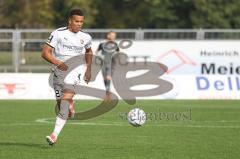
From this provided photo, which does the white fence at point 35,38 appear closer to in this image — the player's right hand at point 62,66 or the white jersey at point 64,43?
the white jersey at point 64,43

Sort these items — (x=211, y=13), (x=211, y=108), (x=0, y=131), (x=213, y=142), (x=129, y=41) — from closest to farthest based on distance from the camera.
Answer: (x=213, y=142) < (x=0, y=131) < (x=211, y=108) < (x=129, y=41) < (x=211, y=13)

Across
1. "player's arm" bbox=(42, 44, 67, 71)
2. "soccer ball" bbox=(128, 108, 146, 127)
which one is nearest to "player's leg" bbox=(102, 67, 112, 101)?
"soccer ball" bbox=(128, 108, 146, 127)

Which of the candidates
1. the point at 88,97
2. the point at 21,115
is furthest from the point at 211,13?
the point at 21,115

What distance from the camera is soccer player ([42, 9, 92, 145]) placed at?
44.2 feet

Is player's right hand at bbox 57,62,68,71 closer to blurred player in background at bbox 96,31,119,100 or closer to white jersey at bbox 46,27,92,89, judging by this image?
white jersey at bbox 46,27,92,89

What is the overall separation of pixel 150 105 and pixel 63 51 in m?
10.0

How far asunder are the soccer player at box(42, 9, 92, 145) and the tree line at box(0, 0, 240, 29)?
47443mm

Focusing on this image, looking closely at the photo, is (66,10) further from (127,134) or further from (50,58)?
(50,58)

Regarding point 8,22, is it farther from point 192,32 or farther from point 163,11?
point 192,32

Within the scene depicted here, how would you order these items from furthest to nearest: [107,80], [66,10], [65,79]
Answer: [66,10]
[107,80]
[65,79]

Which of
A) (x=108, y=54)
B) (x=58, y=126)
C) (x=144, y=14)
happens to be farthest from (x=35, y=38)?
(x=144, y=14)

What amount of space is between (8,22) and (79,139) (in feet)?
162

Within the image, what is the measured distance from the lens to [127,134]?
15.6 m

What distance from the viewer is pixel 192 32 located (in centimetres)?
3216
